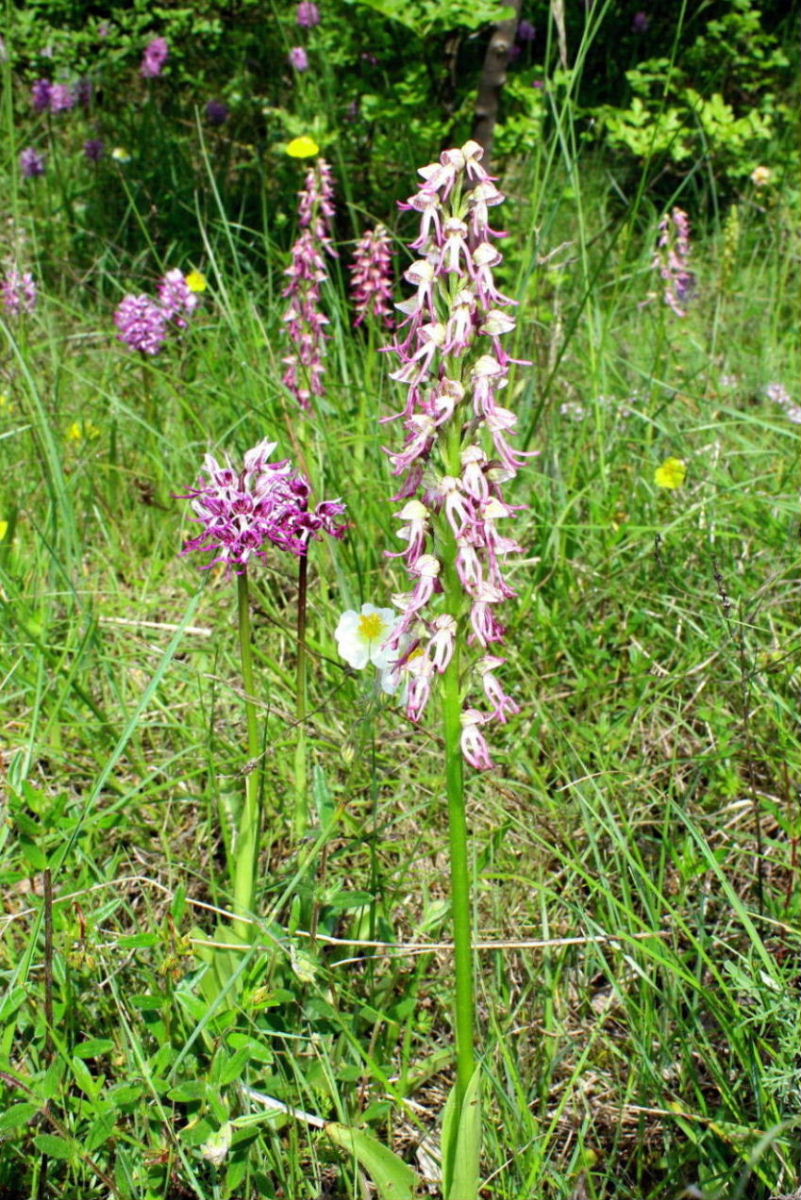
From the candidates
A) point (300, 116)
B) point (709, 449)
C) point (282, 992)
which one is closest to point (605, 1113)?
point (282, 992)

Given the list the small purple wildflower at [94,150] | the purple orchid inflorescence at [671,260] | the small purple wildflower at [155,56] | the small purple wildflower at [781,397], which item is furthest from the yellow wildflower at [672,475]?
the small purple wildflower at [155,56]

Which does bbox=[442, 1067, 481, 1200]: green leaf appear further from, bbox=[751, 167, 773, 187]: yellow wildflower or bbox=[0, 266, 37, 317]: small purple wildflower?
bbox=[751, 167, 773, 187]: yellow wildflower

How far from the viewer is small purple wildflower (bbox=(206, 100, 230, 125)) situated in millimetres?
6805

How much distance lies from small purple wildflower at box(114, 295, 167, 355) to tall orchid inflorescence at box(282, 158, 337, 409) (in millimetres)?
627

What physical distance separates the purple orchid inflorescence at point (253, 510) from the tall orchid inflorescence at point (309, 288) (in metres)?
1.60

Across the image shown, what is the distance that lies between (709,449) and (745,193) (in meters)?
4.19

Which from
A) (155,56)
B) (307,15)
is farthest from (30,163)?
(307,15)

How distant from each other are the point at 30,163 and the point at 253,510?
18.7 feet

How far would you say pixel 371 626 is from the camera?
6.64ft

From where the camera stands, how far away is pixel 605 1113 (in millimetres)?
1711

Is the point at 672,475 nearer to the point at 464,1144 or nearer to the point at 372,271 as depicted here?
the point at 372,271

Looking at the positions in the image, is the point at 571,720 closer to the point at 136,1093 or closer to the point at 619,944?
the point at 619,944

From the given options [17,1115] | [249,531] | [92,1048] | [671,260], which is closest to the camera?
[17,1115]

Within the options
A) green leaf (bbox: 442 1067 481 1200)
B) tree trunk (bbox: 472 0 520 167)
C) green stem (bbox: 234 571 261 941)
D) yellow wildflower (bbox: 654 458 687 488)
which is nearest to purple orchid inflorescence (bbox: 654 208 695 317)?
tree trunk (bbox: 472 0 520 167)
